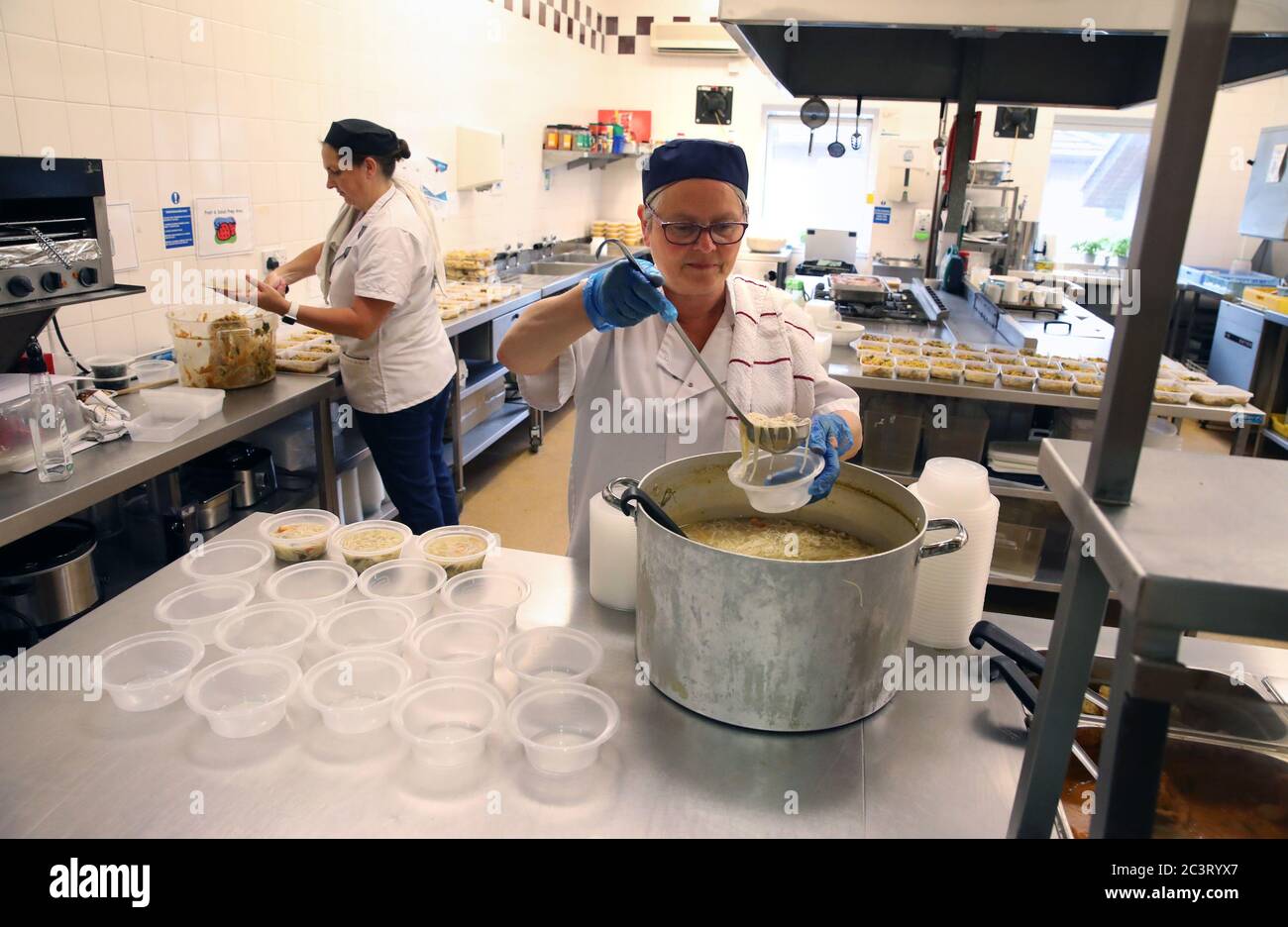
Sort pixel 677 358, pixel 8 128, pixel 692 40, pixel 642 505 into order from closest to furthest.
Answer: pixel 642 505 < pixel 677 358 < pixel 8 128 < pixel 692 40

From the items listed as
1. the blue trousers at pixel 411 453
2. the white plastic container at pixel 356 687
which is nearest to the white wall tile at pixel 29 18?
the blue trousers at pixel 411 453

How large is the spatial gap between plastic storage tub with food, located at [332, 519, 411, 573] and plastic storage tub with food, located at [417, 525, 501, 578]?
47mm

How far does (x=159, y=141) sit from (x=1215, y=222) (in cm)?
896

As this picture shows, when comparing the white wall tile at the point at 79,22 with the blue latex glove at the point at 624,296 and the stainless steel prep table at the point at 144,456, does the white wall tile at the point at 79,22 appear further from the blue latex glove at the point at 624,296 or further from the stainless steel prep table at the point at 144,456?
the blue latex glove at the point at 624,296

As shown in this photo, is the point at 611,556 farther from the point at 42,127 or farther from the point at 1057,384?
the point at 1057,384

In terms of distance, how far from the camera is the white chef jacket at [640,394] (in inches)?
75.6

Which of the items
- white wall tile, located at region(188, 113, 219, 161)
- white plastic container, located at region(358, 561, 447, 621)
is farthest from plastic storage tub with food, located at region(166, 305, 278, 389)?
white plastic container, located at region(358, 561, 447, 621)

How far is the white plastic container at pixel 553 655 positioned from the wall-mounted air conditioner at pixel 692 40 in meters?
7.72

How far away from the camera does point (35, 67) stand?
2572 millimetres

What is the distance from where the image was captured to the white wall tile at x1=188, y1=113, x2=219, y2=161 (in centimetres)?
323

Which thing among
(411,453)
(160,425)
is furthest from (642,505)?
(411,453)

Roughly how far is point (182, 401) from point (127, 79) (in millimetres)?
1244

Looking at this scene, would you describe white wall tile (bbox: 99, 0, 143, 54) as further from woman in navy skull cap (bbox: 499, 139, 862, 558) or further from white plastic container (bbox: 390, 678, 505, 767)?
white plastic container (bbox: 390, 678, 505, 767)

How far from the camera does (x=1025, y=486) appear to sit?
348 cm
